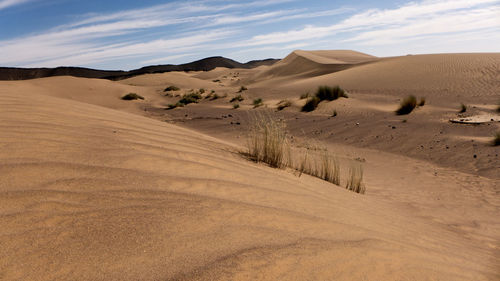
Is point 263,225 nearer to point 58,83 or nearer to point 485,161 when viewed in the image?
point 485,161

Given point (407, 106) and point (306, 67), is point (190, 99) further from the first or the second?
point (306, 67)

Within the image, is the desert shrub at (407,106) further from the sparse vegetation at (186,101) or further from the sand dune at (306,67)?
the sand dune at (306,67)

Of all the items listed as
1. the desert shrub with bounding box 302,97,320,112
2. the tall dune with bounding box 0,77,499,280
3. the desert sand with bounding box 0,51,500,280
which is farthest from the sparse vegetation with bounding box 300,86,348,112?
the tall dune with bounding box 0,77,499,280

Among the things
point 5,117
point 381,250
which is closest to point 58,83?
point 5,117

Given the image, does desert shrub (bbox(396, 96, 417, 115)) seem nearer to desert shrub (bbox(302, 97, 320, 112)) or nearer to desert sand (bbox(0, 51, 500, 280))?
desert shrub (bbox(302, 97, 320, 112))

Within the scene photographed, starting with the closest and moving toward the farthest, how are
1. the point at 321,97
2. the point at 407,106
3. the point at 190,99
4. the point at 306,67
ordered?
1. the point at 407,106
2. the point at 321,97
3. the point at 190,99
4. the point at 306,67

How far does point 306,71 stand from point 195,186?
36.5 meters

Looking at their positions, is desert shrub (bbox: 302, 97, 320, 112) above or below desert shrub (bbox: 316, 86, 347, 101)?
below

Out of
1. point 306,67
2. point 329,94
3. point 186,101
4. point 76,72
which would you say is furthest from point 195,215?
point 76,72

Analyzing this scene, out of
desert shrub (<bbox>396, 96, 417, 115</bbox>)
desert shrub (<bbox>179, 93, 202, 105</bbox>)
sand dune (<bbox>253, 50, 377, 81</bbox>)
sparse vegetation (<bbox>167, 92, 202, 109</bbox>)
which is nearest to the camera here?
desert shrub (<bbox>396, 96, 417, 115</bbox>)

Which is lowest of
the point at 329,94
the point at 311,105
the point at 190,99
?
the point at 311,105

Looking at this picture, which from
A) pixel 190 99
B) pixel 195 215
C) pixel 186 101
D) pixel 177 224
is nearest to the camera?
pixel 177 224

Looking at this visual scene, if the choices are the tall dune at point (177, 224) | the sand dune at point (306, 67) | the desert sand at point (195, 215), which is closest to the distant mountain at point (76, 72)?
the sand dune at point (306, 67)

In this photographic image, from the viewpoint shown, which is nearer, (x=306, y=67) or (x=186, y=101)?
(x=186, y=101)
